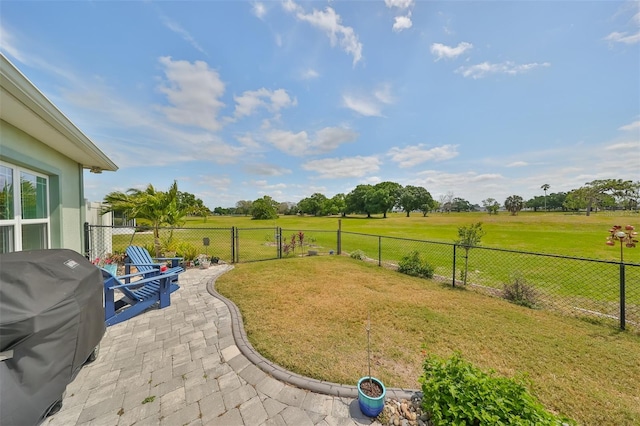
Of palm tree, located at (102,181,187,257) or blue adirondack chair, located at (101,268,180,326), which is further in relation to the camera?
palm tree, located at (102,181,187,257)

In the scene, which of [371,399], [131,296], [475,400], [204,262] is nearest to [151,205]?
[204,262]

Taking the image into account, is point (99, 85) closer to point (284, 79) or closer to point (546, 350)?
point (284, 79)

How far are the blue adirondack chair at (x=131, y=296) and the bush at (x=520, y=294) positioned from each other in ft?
23.7

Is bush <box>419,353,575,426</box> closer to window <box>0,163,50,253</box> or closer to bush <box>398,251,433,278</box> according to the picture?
bush <box>398,251,433,278</box>

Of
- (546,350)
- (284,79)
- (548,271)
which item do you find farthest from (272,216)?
(546,350)

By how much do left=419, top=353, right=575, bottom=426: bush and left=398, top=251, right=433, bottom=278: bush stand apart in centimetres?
522

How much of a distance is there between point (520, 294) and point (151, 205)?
37.0ft

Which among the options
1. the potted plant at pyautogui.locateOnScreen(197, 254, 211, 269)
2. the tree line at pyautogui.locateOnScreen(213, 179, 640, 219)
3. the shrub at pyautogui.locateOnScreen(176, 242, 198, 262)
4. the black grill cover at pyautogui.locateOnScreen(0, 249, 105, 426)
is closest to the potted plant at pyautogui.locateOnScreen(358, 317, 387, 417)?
the black grill cover at pyautogui.locateOnScreen(0, 249, 105, 426)

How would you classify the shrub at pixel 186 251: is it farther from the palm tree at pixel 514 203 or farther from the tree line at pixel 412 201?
the palm tree at pixel 514 203

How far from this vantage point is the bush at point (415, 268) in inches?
266

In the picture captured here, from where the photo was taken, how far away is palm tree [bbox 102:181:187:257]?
8.09 m

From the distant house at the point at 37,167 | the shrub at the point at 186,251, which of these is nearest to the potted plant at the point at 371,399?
the distant house at the point at 37,167

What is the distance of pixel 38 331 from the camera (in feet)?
5.09

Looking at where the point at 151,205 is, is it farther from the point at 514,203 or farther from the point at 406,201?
the point at 514,203
